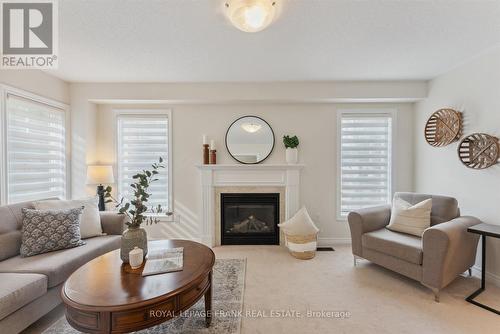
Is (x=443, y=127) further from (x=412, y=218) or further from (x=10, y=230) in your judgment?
(x=10, y=230)

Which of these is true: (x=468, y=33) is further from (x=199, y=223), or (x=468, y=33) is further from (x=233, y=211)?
(x=199, y=223)

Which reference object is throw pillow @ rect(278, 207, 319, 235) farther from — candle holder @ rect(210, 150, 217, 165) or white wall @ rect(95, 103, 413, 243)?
candle holder @ rect(210, 150, 217, 165)

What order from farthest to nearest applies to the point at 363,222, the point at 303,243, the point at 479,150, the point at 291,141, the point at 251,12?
the point at 291,141
the point at 303,243
the point at 363,222
the point at 479,150
the point at 251,12

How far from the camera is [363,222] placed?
2688mm

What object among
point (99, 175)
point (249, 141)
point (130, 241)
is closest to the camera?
point (130, 241)

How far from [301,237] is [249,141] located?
1.60 m

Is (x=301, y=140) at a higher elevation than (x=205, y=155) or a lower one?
higher

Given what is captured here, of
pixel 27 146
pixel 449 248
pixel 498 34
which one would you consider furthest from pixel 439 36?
pixel 27 146

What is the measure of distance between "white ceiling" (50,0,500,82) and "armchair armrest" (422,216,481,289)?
1.82 meters

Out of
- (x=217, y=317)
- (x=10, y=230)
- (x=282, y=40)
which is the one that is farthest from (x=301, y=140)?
(x=10, y=230)

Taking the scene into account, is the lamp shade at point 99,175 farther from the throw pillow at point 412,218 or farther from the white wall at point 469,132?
the white wall at point 469,132

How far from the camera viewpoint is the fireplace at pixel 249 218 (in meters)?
3.51

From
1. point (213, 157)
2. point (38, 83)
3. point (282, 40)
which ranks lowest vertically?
point (213, 157)

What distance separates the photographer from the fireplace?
3.51 metres
